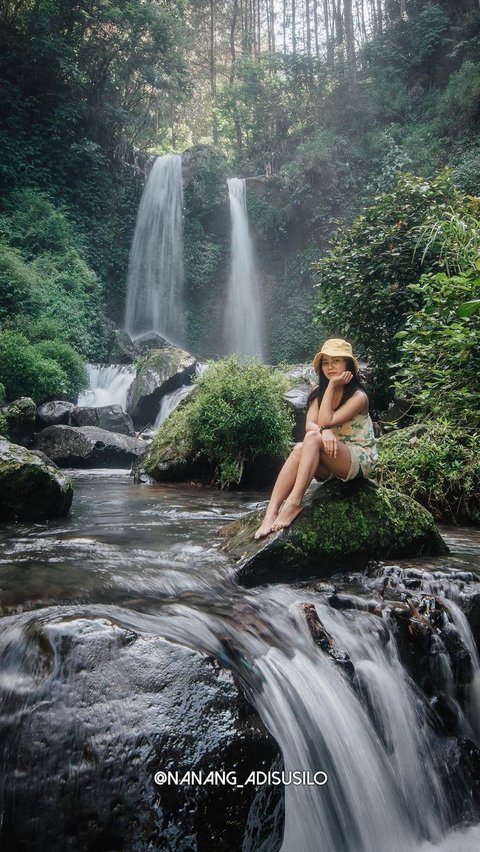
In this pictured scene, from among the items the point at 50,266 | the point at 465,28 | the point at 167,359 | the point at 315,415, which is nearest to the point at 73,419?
the point at 167,359

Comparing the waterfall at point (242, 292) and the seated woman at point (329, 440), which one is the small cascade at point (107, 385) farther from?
the seated woman at point (329, 440)

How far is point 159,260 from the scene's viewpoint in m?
24.0

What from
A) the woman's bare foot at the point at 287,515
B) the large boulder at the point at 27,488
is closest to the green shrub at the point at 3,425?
the large boulder at the point at 27,488

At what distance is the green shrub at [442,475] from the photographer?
623 centimetres

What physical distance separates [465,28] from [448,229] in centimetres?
2058

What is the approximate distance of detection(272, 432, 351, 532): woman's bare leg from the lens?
13.6 ft

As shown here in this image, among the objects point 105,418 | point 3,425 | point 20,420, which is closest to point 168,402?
point 105,418

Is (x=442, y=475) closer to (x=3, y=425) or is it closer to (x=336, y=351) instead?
(x=336, y=351)

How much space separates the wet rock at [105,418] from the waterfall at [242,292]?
11.2m

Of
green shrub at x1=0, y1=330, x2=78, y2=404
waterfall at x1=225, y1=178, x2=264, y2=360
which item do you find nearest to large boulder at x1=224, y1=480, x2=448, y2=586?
green shrub at x1=0, y1=330, x2=78, y2=404

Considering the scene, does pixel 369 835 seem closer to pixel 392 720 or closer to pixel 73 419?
pixel 392 720

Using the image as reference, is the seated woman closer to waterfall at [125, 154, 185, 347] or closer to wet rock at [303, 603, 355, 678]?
wet rock at [303, 603, 355, 678]

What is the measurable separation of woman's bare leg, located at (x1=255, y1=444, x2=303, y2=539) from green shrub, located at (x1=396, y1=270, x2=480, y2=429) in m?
2.84

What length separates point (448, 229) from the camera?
24.2 ft
